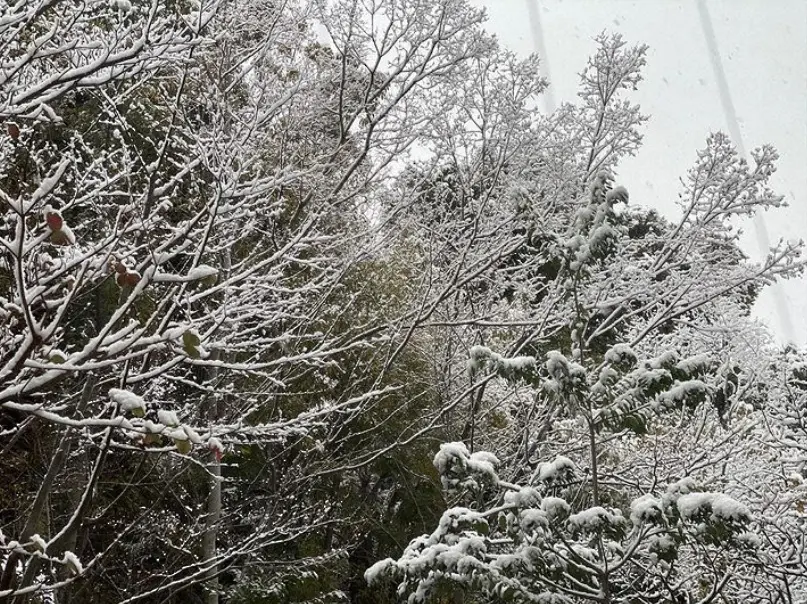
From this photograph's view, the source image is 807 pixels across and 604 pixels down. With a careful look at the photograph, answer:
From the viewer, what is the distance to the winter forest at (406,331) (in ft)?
12.5

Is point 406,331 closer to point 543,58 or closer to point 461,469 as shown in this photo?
point 543,58

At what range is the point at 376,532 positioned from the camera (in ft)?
30.3

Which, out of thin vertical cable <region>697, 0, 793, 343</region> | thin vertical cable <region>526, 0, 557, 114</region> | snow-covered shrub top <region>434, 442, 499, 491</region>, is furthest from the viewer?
thin vertical cable <region>697, 0, 793, 343</region>

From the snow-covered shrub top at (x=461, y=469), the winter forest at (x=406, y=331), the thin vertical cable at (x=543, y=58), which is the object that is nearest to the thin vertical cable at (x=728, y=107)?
the winter forest at (x=406, y=331)

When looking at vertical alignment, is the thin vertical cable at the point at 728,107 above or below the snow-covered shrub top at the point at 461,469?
above

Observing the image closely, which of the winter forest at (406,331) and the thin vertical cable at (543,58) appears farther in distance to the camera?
the thin vertical cable at (543,58)

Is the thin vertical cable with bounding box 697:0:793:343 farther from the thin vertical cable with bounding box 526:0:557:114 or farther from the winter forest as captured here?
the thin vertical cable with bounding box 526:0:557:114

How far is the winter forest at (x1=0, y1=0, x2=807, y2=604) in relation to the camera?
380cm

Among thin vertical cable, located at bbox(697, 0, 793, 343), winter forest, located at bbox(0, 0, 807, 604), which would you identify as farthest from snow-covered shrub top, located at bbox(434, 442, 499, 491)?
thin vertical cable, located at bbox(697, 0, 793, 343)

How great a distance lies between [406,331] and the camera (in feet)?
25.1

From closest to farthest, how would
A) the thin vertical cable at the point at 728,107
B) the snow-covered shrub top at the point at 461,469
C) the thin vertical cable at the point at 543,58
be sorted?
the snow-covered shrub top at the point at 461,469
the thin vertical cable at the point at 543,58
the thin vertical cable at the point at 728,107

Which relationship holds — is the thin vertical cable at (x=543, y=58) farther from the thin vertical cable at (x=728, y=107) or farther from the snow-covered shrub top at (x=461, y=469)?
the snow-covered shrub top at (x=461, y=469)

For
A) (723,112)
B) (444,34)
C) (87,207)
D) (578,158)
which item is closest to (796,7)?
(723,112)

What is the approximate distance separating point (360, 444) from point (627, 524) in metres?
5.69
